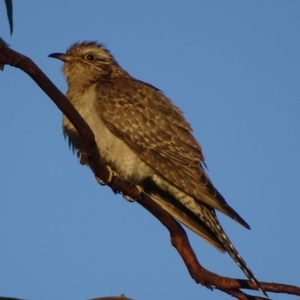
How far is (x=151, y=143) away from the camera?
754cm

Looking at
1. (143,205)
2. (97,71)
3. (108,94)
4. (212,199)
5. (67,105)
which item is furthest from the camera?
(97,71)

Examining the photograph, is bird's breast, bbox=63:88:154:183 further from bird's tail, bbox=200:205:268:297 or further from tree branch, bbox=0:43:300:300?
tree branch, bbox=0:43:300:300

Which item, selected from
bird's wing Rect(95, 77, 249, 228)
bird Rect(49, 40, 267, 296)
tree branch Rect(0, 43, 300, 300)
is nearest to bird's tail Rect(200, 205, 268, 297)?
bird Rect(49, 40, 267, 296)

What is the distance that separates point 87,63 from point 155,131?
169 centimetres

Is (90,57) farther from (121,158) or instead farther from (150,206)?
(150,206)

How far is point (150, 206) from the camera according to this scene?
16.3 feet

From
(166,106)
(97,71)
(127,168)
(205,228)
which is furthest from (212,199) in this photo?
(97,71)

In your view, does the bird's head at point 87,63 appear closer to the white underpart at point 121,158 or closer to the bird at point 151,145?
the bird at point 151,145

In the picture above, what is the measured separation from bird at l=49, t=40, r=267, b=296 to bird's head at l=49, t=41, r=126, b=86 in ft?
0.65

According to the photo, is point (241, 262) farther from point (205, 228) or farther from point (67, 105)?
point (67, 105)

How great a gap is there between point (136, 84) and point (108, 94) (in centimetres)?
A: 56

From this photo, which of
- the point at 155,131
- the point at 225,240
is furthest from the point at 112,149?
the point at 225,240

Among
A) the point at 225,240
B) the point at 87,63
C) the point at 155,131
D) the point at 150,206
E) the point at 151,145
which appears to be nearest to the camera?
the point at 150,206

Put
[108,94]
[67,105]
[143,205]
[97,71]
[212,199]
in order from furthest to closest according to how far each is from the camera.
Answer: [97,71] → [108,94] → [212,199] → [143,205] → [67,105]
